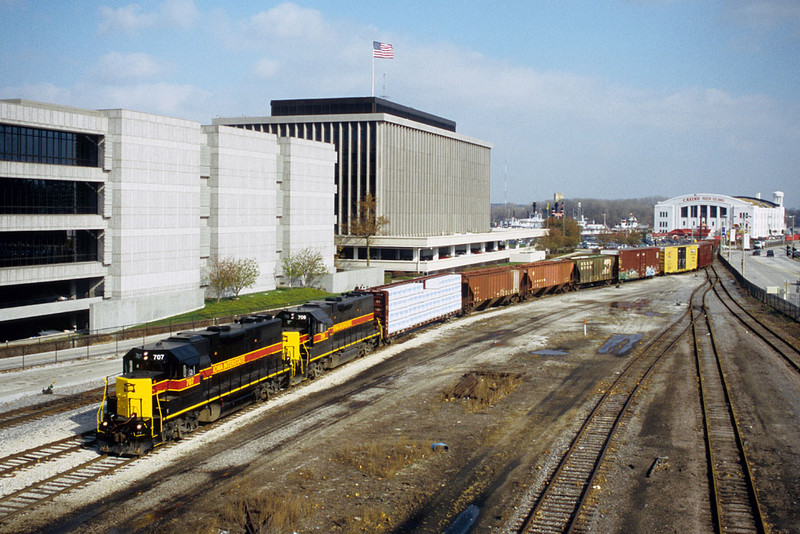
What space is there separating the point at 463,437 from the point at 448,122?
11902 cm

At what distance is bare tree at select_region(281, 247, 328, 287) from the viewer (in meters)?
70.2

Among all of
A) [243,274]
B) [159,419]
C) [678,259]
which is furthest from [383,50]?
[159,419]

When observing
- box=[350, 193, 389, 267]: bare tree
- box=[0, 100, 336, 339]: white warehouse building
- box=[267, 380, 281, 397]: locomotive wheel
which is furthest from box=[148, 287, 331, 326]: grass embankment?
box=[267, 380, 281, 397]: locomotive wheel

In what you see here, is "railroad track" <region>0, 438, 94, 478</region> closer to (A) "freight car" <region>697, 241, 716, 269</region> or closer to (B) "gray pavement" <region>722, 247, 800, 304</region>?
(B) "gray pavement" <region>722, 247, 800, 304</region>

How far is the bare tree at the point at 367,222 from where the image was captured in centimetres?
9131

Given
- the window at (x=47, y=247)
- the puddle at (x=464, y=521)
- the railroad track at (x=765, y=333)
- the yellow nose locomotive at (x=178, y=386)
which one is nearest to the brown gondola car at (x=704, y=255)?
the railroad track at (x=765, y=333)

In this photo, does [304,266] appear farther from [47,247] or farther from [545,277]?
[47,247]

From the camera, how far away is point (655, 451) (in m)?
21.9

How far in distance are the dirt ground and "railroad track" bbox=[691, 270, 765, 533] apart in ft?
1.42

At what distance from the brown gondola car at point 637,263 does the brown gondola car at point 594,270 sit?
4.63 feet

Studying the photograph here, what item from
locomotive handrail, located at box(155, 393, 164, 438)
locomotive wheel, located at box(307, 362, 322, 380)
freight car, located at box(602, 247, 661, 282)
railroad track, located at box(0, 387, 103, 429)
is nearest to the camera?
locomotive handrail, located at box(155, 393, 164, 438)

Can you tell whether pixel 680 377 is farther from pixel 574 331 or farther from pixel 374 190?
pixel 374 190

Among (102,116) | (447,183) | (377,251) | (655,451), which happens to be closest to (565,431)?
(655,451)

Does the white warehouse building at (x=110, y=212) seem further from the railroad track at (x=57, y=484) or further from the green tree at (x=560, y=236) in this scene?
the green tree at (x=560, y=236)
